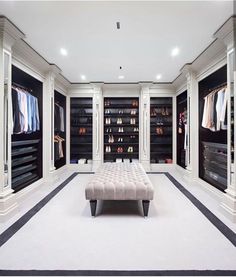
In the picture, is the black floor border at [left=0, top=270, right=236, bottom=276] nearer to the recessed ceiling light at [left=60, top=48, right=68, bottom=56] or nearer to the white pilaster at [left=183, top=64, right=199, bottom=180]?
the white pilaster at [left=183, top=64, right=199, bottom=180]

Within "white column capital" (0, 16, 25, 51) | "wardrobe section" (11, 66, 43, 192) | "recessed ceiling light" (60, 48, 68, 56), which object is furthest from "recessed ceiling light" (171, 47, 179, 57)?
"wardrobe section" (11, 66, 43, 192)

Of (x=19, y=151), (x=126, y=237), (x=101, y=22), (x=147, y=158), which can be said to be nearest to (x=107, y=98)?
(x=147, y=158)

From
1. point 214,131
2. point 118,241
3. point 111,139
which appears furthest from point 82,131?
point 118,241

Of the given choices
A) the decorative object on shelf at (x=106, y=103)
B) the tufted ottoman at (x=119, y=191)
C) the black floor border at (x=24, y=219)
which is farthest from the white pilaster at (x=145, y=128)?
the tufted ottoman at (x=119, y=191)

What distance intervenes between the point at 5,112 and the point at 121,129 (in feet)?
14.8

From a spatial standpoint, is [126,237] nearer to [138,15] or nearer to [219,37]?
[138,15]

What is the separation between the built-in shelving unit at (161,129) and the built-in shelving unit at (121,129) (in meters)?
0.53

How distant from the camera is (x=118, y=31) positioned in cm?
312

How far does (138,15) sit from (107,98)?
4.54 m

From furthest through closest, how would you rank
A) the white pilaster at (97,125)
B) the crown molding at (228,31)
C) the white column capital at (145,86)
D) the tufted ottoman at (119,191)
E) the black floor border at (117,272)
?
the white pilaster at (97,125)
the white column capital at (145,86)
the tufted ottoman at (119,191)
the crown molding at (228,31)
the black floor border at (117,272)

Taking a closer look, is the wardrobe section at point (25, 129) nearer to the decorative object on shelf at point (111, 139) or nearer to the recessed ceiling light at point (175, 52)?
the decorative object on shelf at point (111, 139)

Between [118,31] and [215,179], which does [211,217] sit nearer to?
[215,179]

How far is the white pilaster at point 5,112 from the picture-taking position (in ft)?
9.56

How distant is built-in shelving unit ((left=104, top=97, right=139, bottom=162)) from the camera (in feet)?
23.4
